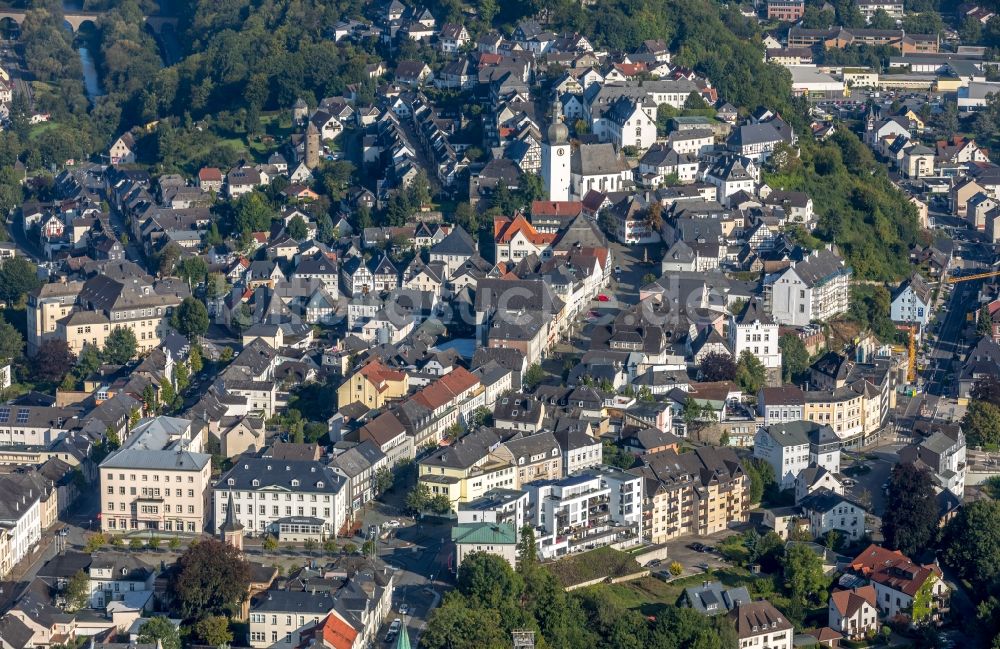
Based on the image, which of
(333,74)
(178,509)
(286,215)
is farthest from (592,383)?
(333,74)

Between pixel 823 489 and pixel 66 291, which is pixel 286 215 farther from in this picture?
pixel 823 489

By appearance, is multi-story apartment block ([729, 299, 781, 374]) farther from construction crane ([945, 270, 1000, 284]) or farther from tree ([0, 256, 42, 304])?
tree ([0, 256, 42, 304])

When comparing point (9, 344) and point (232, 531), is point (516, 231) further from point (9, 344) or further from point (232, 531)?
point (232, 531)

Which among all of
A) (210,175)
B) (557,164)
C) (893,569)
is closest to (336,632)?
(893,569)

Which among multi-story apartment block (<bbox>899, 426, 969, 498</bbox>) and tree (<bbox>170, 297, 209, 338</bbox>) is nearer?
multi-story apartment block (<bbox>899, 426, 969, 498</bbox>)

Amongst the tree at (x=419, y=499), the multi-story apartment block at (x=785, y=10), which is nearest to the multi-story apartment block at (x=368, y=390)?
the tree at (x=419, y=499)

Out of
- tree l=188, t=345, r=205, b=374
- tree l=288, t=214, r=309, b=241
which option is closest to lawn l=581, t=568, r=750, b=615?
tree l=188, t=345, r=205, b=374
